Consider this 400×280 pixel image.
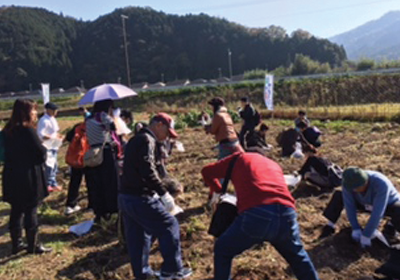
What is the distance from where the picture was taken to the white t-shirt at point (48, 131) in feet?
20.5

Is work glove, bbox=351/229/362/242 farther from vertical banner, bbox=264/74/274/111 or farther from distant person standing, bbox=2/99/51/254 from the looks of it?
vertical banner, bbox=264/74/274/111

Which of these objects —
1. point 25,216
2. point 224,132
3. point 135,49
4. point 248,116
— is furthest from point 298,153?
point 135,49

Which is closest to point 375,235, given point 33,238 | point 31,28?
point 33,238

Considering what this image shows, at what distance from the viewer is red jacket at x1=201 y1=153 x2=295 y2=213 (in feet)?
8.77

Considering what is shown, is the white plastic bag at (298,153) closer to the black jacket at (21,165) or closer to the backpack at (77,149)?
the backpack at (77,149)

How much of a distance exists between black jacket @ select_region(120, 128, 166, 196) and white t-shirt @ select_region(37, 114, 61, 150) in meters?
3.55

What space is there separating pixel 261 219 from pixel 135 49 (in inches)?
3260

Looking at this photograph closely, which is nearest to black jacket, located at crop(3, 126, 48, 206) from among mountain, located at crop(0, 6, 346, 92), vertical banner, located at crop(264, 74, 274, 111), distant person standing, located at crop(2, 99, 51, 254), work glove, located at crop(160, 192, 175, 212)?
distant person standing, located at crop(2, 99, 51, 254)

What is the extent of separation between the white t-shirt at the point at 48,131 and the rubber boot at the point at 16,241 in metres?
2.25

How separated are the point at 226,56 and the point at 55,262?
78.3m

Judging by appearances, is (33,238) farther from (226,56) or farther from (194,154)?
(226,56)

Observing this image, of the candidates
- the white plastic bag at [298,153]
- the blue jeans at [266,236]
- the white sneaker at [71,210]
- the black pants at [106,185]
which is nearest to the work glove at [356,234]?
the blue jeans at [266,236]

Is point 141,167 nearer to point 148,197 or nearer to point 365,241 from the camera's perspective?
point 148,197

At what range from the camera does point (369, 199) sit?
146 inches
